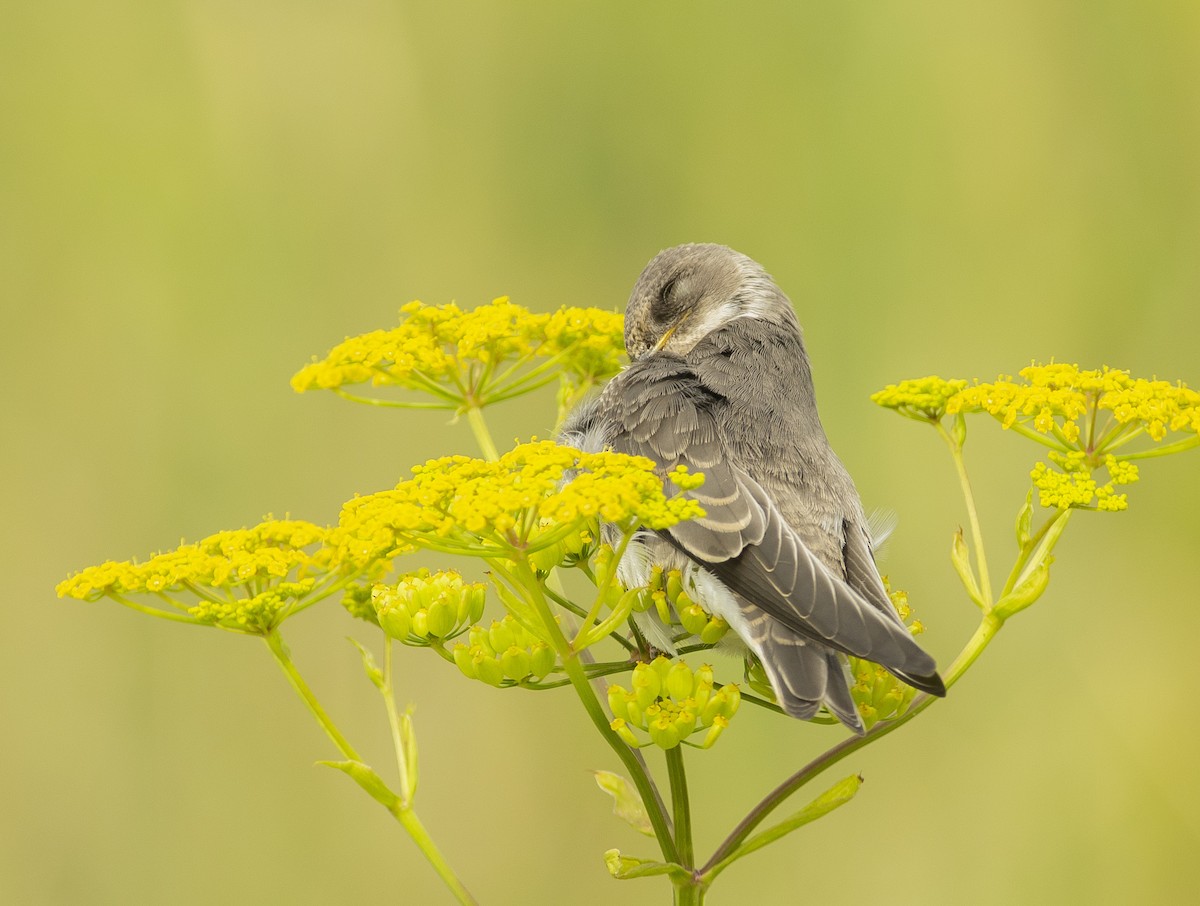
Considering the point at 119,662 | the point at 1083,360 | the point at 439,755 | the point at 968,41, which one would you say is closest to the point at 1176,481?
the point at 1083,360

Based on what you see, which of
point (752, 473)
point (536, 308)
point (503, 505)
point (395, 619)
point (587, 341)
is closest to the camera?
point (503, 505)

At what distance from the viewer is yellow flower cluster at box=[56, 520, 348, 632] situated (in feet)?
7.59

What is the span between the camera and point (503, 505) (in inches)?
84.1

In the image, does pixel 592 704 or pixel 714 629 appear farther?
pixel 714 629

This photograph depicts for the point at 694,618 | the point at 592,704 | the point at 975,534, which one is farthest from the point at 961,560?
the point at 592,704

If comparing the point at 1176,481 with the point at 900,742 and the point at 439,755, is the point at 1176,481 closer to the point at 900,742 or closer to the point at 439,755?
the point at 900,742

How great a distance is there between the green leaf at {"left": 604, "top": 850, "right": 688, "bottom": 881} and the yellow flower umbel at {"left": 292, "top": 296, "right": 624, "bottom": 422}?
130 centimetres

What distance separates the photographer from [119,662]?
444 cm

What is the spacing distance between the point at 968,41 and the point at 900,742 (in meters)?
2.49

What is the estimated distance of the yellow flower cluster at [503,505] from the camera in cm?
217

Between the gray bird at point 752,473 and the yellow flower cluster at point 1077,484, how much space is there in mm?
422

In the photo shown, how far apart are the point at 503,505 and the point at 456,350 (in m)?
1.23

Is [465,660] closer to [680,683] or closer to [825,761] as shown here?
[680,683]

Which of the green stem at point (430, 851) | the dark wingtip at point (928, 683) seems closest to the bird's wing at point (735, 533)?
the dark wingtip at point (928, 683)
